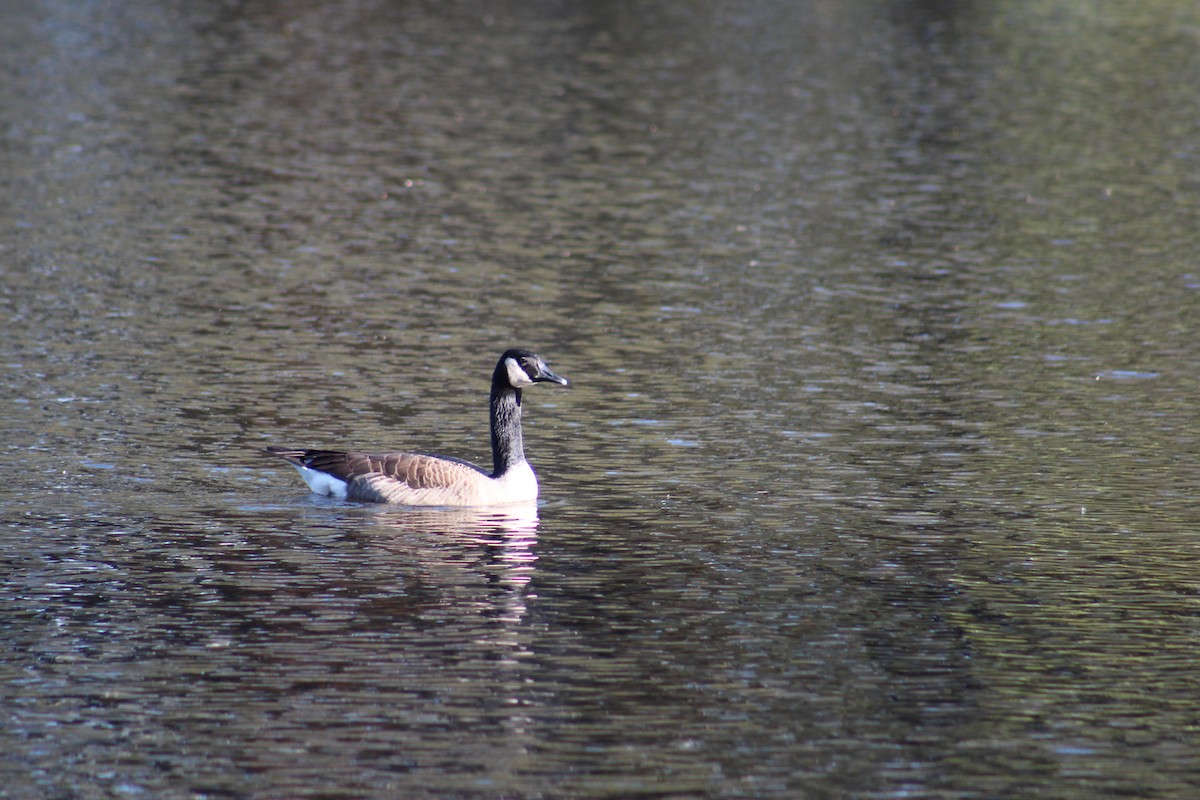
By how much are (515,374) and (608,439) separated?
7.75ft

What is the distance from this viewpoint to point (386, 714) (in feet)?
44.1

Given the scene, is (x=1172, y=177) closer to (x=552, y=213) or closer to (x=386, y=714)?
(x=552, y=213)

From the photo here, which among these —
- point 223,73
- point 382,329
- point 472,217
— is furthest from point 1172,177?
point 223,73

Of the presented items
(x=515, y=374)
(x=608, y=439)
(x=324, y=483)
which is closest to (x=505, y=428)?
(x=515, y=374)

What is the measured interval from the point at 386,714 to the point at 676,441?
9824mm

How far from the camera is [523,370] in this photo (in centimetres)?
2103

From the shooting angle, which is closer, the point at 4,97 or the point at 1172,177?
the point at 1172,177

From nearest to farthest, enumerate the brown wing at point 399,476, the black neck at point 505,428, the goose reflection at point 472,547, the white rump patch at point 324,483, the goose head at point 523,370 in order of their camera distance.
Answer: the goose reflection at point 472,547
the brown wing at point 399,476
the white rump patch at point 324,483
the black neck at point 505,428
the goose head at point 523,370

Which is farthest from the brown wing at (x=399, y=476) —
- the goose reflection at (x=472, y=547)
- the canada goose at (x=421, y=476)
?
the goose reflection at (x=472, y=547)

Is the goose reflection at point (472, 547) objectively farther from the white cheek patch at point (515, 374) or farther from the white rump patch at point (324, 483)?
the white cheek patch at point (515, 374)

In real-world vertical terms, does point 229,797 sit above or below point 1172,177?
below

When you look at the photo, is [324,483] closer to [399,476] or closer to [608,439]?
[399,476]

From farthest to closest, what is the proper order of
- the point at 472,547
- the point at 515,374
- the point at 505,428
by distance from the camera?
1. the point at 515,374
2. the point at 505,428
3. the point at 472,547

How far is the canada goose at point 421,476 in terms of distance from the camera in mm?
19766
